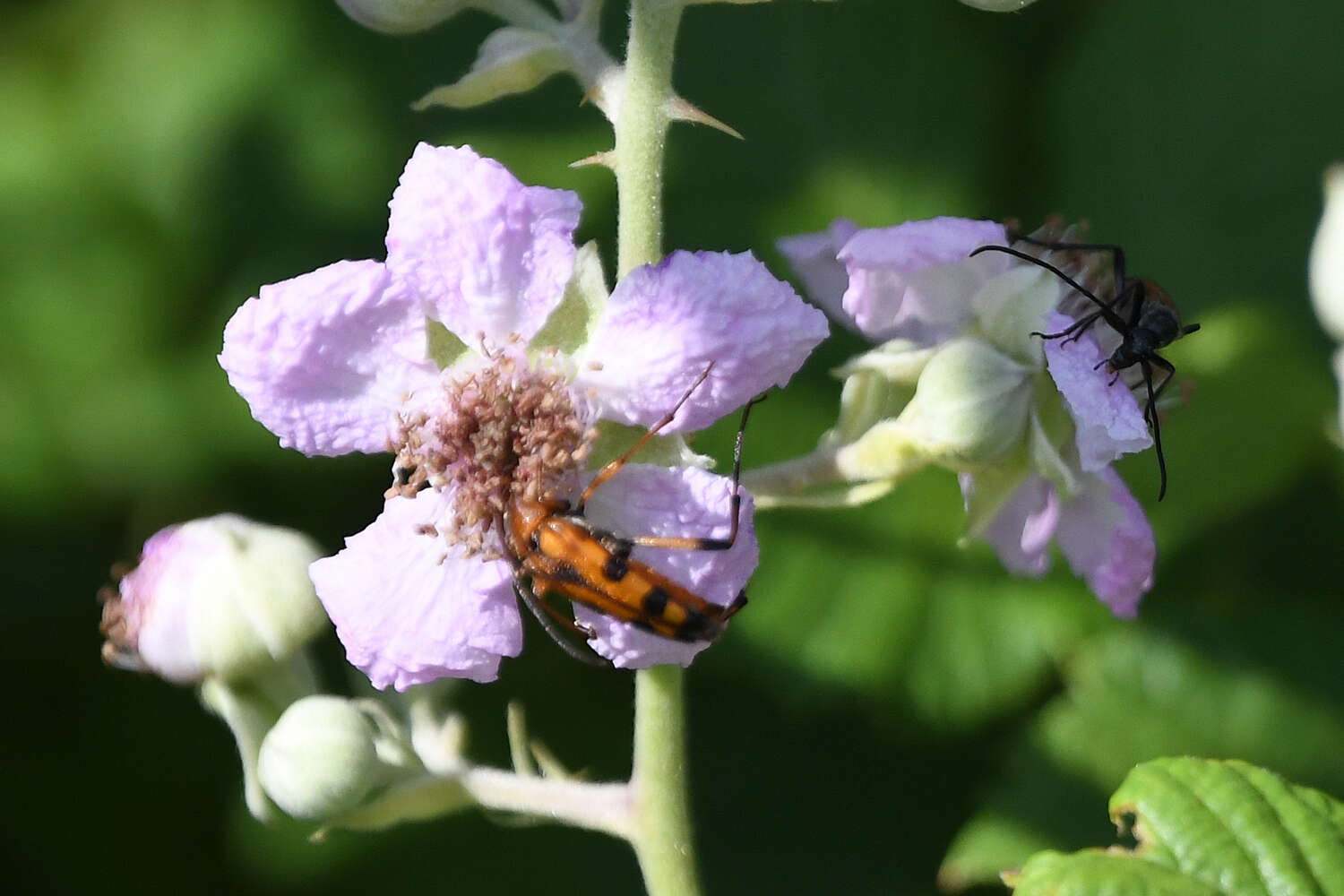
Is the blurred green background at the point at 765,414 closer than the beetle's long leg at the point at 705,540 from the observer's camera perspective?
No

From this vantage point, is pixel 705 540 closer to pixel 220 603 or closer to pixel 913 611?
pixel 220 603

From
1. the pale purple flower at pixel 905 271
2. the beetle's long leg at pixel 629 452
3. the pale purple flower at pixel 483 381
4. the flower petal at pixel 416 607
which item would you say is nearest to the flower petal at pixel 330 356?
the pale purple flower at pixel 483 381

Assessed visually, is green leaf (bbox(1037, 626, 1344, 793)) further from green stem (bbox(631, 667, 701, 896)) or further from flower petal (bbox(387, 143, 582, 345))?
flower petal (bbox(387, 143, 582, 345))

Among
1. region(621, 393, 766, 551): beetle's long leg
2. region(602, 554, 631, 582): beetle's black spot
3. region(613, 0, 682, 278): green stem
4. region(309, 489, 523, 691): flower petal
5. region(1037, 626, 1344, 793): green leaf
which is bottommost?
region(1037, 626, 1344, 793): green leaf

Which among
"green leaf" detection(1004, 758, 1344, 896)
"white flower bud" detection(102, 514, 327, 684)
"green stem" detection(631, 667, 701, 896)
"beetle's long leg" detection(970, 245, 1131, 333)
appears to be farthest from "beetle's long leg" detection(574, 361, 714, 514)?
"green leaf" detection(1004, 758, 1344, 896)

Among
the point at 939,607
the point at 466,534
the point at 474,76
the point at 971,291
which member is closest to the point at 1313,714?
the point at 939,607

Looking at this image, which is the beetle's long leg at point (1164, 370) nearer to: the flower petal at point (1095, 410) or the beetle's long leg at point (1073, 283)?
the beetle's long leg at point (1073, 283)

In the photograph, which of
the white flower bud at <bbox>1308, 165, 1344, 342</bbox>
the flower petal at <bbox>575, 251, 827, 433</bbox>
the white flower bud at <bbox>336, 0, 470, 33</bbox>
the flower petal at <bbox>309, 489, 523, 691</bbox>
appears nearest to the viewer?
the flower petal at <bbox>575, 251, 827, 433</bbox>

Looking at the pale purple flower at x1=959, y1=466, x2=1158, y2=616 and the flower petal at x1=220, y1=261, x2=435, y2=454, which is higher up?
the flower petal at x1=220, y1=261, x2=435, y2=454
